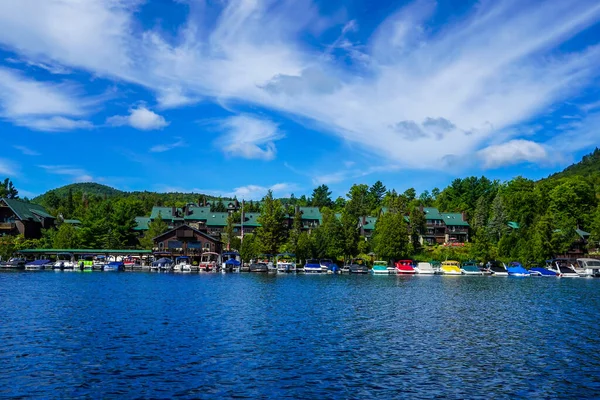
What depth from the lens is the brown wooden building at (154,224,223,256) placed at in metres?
124

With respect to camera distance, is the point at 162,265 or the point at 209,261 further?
the point at 209,261

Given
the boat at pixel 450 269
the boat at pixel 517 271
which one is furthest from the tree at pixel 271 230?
the boat at pixel 517 271

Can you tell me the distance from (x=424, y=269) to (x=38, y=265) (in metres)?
81.3

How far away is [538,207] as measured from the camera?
13800 centimetres

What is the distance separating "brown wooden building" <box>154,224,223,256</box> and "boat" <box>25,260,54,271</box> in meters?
23.0

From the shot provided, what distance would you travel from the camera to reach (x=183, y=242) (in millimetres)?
125062

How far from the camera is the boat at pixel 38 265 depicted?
364ft

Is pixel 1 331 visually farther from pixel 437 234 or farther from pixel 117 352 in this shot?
pixel 437 234

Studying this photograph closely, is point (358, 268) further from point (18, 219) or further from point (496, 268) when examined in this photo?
point (18, 219)

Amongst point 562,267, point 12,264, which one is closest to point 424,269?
point 562,267

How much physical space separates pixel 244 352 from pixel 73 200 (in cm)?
18711

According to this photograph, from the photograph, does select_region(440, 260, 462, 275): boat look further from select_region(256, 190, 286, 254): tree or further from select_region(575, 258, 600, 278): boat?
select_region(256, 190, 286, 254): tree

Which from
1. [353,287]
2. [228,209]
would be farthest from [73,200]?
[353,287]

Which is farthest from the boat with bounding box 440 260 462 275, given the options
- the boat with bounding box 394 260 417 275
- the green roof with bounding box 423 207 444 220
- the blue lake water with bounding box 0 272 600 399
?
the blue lake water with bounding box 0 272 600 399
